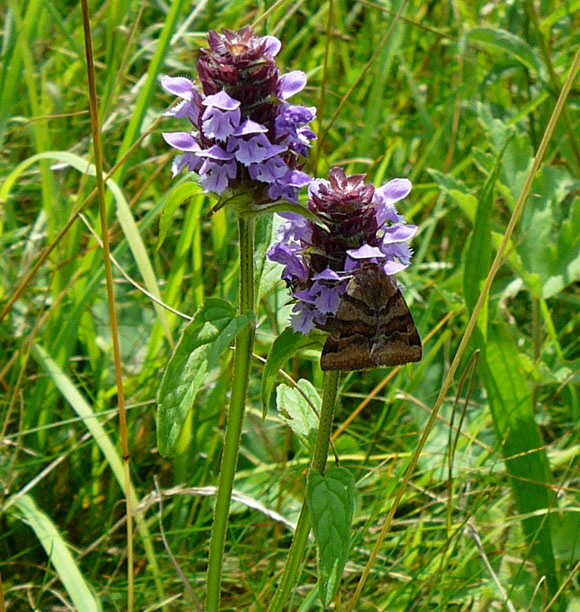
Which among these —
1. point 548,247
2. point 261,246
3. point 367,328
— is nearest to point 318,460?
point 367,328

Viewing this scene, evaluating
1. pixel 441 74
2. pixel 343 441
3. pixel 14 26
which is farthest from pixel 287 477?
pixel 441 74

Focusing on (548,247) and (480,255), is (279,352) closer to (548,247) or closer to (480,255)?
(480,255)

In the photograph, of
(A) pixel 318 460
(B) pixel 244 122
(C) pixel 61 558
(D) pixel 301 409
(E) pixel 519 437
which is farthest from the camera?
(E) pixel 519 437

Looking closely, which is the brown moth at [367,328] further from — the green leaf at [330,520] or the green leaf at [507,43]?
the green leaf at [507,43]

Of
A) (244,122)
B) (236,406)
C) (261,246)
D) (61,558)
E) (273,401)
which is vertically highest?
(244,122)

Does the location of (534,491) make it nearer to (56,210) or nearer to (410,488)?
(410,488)

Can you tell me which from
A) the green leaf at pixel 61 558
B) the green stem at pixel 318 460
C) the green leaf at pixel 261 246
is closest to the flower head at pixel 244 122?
the green leaf at pixel 261 246

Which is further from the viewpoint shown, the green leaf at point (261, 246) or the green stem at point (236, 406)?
the green leaf at point (261, 246)
